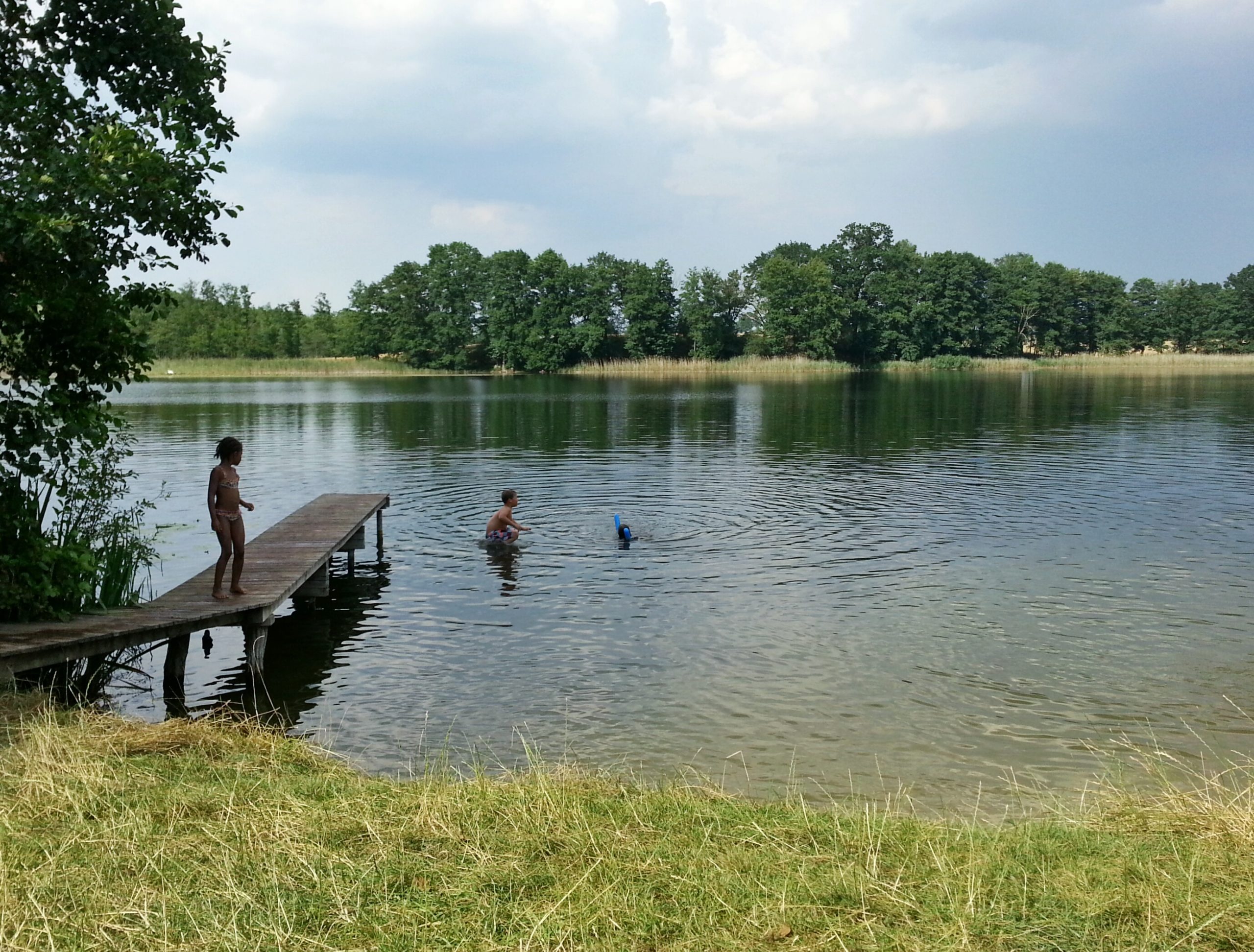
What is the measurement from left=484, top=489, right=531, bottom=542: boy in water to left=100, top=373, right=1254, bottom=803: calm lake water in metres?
0.57

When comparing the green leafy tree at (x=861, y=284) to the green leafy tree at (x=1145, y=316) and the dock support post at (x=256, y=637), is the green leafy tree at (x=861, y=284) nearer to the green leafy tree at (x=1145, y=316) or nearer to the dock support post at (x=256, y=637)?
the green leafy tree at (x=1145, y=316)

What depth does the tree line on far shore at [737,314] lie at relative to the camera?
417 feet

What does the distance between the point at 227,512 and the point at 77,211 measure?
4.15 m

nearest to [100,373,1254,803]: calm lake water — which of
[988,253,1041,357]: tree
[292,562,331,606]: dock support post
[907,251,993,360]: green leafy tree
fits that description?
[292,562,331,606]: dock support post

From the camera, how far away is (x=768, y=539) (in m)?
21.3

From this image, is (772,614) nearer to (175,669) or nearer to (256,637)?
(256,637)

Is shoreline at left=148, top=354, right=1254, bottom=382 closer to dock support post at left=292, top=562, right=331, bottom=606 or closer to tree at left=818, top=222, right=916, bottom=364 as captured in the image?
tree at left=818, top=222, right=916, bottom=364

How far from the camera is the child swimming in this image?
12680mm

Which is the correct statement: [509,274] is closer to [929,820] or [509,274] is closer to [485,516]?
[485,516]

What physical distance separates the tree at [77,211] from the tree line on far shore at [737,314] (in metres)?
111

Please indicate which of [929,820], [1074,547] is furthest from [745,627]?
[1074,547]

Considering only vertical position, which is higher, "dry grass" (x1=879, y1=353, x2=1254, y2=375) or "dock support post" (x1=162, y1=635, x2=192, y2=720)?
"dry grass" (x1=879, y1=353, x2=1254, y2=375)

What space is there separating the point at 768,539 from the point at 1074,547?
20.1 ft

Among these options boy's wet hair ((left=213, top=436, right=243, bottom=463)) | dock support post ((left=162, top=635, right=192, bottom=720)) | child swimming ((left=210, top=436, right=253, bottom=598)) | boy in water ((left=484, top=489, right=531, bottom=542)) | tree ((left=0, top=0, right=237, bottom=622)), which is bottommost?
dock support post ((left=162, top=635, right=192, bottom=720))
